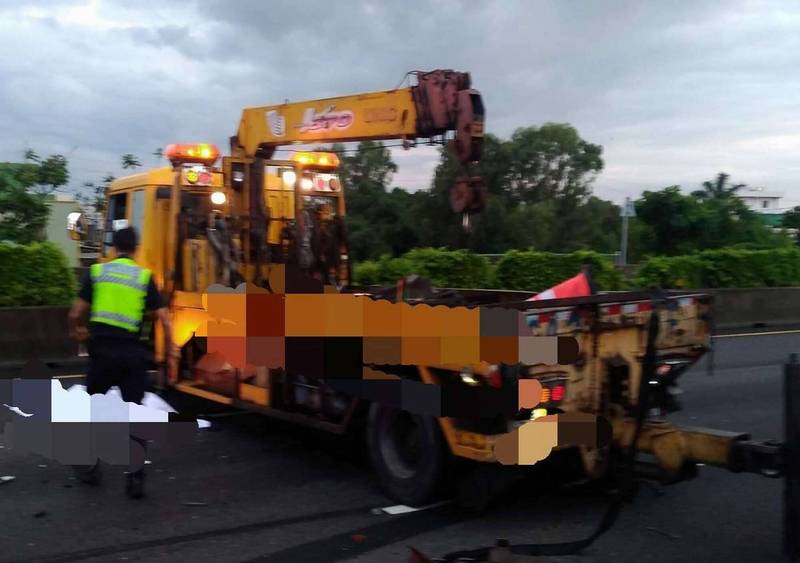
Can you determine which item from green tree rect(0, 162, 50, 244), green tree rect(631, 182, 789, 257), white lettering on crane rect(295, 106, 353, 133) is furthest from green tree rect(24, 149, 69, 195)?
green tree rect(631, 182, 789, 257)

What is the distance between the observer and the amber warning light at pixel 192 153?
8288 mm

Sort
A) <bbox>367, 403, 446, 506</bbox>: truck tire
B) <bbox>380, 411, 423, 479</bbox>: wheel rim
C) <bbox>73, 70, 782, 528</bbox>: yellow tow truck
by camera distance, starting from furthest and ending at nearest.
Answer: <bbox>380, 411, 423, 479</bbox>: wheel rim
<bbox>367, 403, 446, 506</bbox>: truck tire
<bbox>73, 70, 782, 528</bbox>: yellow tow truck

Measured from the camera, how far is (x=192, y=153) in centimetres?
831

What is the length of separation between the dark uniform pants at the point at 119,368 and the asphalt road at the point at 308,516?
655 millimetres

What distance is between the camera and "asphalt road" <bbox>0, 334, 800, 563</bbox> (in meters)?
4.79

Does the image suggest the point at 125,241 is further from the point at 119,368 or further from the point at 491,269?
the point at 491,269

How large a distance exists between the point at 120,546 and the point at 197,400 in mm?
4411

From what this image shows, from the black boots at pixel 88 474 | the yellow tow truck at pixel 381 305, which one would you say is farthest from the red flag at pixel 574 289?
the black boots at pixel 88 474

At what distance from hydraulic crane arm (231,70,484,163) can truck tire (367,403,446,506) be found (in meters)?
2.18

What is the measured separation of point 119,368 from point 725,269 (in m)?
15.3

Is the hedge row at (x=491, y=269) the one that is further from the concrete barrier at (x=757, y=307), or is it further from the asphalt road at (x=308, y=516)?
the asphalt road at (x=308, y=516)

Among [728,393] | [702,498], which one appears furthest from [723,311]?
[702,498]

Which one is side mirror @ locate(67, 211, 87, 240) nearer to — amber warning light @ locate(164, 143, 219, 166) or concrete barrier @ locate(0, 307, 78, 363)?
amber warning light @ locate(164, 143, 219, 166)

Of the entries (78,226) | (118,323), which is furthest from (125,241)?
(78,226)
